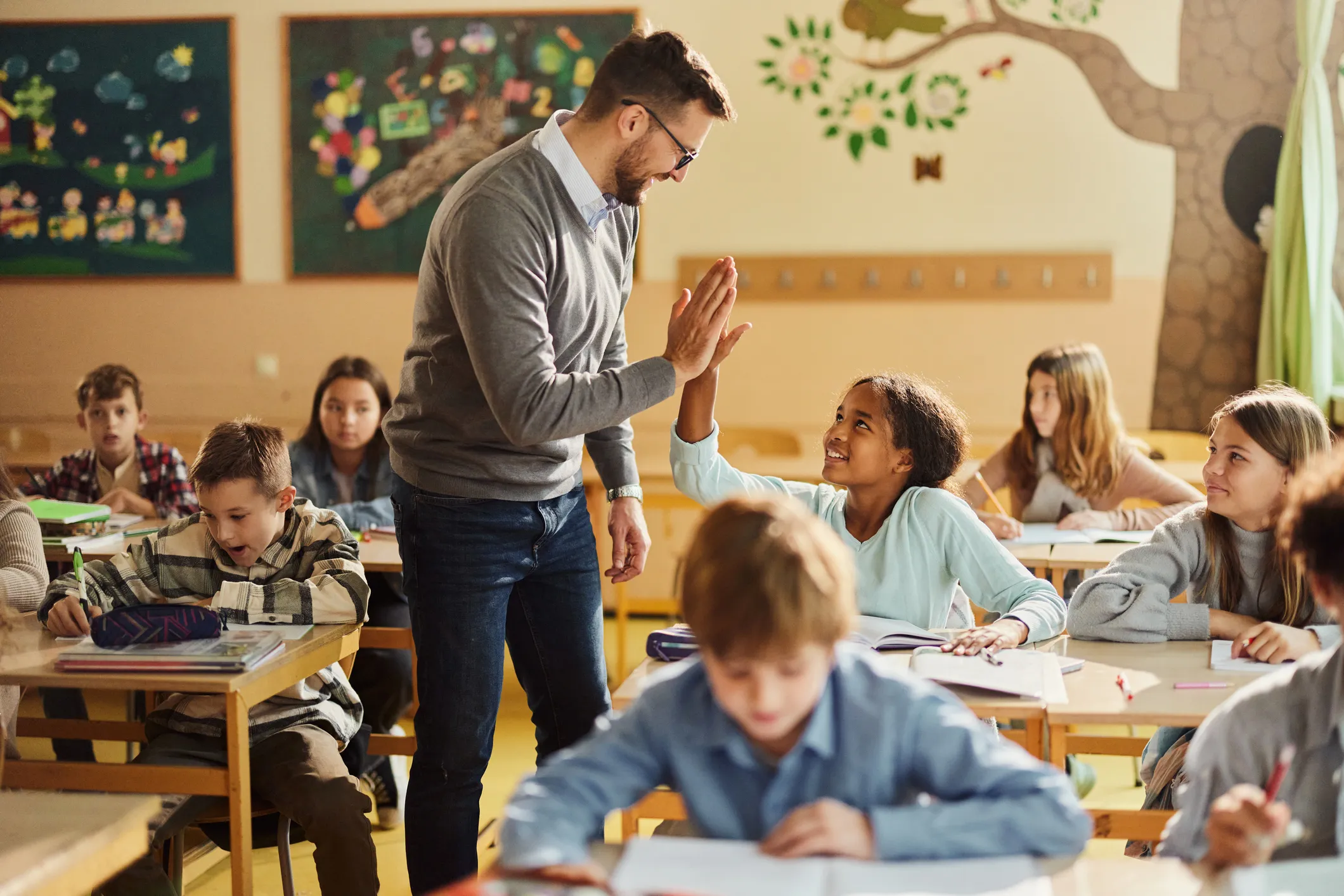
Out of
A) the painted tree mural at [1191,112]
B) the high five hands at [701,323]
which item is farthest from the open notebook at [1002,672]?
the painted tree mural at [1191,112]

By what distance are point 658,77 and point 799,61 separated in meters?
3.36

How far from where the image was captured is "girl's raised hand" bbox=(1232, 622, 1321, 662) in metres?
1.96

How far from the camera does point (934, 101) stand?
5.05 m

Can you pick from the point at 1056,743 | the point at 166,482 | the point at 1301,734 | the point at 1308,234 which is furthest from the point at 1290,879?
the point at 1308,234

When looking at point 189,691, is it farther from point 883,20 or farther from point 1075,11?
point 1075,11

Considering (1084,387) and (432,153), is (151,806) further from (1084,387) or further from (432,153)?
(432,153)

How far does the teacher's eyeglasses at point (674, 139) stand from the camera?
195 cm

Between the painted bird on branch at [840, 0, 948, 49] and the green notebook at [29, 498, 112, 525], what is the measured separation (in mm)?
3271

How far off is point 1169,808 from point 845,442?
0.80 m

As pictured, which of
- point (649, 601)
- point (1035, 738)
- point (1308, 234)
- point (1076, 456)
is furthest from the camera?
point (649, 601)

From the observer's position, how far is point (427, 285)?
196 centimetres

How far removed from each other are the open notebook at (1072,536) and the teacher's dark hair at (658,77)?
66.9 inches

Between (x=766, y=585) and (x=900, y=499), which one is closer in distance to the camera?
(x=766, y=585)

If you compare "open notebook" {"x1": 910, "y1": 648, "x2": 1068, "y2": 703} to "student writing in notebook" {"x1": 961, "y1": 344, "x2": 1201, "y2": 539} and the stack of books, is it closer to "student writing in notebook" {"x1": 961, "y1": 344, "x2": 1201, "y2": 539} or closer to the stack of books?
the stack of books
